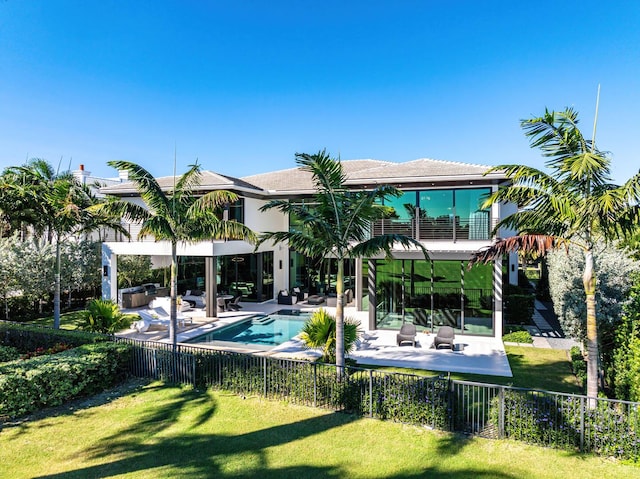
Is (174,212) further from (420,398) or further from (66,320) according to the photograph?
(66,320)

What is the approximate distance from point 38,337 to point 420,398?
42.7 ft

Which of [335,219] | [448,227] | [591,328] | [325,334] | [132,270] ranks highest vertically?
[448,227]

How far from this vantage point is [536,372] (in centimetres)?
1273

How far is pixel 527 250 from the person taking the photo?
878 cm

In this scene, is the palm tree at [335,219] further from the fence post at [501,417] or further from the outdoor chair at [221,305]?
the outdoor chair at [221,305]

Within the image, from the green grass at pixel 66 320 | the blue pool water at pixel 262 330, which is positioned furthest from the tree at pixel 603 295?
the green grass at pixel 66 320

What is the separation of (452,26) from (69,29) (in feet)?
64.8

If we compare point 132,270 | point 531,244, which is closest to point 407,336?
point 531,244

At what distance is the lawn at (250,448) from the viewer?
7020 mm

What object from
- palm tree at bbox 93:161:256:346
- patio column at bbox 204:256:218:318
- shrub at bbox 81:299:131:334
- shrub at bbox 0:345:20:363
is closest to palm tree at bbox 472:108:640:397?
palm tree at bbox 93:161:256:346

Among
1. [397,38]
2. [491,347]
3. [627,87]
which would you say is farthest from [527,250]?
[397,38]

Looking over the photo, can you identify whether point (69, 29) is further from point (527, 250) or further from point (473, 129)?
point (473, 129)

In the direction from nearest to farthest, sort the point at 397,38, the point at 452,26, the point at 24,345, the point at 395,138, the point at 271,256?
the point at 24,345, the point at 452,26, the point at 397,38, the point at 271,256, the point at 395,138

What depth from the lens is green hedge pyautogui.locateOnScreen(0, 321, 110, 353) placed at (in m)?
12.8
